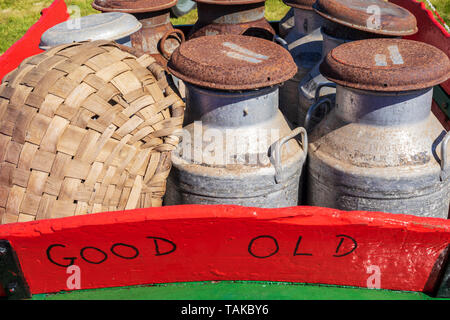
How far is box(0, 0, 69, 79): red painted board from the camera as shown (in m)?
2.87

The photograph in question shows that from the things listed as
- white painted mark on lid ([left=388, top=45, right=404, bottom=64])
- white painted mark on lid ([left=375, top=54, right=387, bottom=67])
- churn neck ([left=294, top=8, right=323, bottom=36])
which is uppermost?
white painted mark on lid ([left=375, top=54, right=387, bottom=67])

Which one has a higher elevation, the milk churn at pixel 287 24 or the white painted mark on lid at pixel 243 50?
the white painted mark on lid at pixel 243 50

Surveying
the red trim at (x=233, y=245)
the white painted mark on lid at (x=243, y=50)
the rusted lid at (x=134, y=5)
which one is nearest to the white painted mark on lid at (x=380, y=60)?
the white painted mark on lid at (x=243, y=50)

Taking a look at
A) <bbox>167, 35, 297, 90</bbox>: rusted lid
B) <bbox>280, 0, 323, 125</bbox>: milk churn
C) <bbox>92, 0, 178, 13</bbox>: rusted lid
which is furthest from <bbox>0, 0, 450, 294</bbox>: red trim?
<bbox>92, 0, 178, 13</bbox>: rusted lid

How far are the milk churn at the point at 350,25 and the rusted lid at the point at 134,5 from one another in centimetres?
116

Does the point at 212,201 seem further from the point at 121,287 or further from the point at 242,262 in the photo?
the point at 121,287

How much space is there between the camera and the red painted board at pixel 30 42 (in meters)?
2.87

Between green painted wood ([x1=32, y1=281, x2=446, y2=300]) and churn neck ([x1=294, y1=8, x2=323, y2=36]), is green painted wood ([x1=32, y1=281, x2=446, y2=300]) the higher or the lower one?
the lower one

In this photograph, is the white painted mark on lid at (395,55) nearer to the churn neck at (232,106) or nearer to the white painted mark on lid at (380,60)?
the white painted mark on lid at (380,60)

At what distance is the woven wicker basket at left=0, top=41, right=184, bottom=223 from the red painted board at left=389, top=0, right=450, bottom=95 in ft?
5.45

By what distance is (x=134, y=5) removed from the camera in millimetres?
3074

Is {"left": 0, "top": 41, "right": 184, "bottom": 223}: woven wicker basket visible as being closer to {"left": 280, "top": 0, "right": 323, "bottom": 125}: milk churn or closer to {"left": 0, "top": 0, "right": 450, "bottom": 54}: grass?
{"left": 280, "top": 0, "right": 323, "bottom": 125}: milk churn
